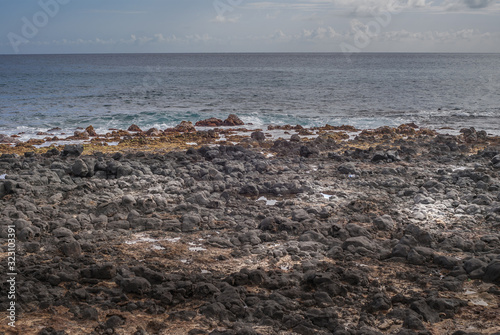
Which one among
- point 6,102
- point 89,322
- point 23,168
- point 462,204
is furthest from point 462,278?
point 6,102

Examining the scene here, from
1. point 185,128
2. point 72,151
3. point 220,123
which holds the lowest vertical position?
point 72,151

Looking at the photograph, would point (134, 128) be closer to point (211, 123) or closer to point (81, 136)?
point (81, 136)

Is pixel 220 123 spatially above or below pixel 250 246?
above

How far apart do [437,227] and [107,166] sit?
30.5 ft

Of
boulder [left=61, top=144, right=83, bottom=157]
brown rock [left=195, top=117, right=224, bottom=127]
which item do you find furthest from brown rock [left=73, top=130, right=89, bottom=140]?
brown rock [left=195, top=117, right=224, bottom=127]

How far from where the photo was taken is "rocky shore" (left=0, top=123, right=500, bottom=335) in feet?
19.1

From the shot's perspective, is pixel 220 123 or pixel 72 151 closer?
pixel 72 151

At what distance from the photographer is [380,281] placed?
696 cm

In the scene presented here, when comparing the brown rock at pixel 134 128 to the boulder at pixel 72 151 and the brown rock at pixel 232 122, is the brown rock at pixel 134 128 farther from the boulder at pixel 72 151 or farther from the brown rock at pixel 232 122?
the boulder at pixel 72 151

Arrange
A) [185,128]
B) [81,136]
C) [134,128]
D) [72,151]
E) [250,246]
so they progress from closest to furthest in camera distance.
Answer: [250,246]
[72,151]
[81,136]
[185,128]
[134,128]

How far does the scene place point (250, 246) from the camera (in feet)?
27.3

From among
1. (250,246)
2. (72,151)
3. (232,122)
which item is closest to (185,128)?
(232,122)

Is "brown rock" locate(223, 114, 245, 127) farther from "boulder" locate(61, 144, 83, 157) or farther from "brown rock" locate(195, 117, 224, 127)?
"boulder" locate(61, 144, 83, 157)

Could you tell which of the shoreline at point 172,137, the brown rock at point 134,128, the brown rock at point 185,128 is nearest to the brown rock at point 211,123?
the shoreline at point 172,137
